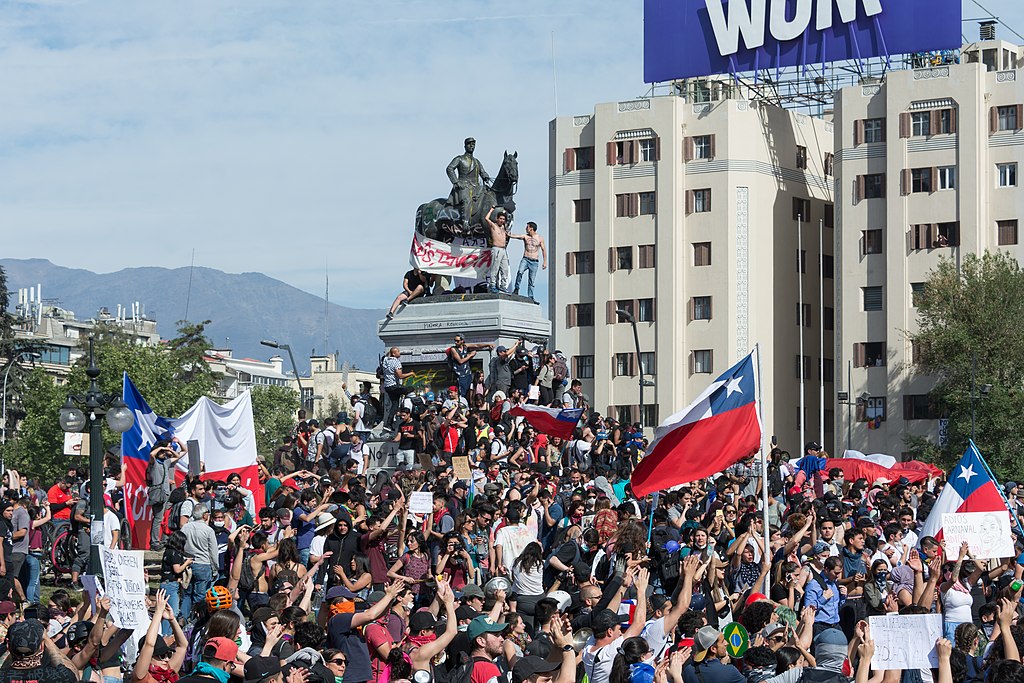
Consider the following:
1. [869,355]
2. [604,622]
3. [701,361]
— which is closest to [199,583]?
[604,622]

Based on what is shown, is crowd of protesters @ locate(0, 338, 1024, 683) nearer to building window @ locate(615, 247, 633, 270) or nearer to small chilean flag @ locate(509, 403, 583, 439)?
small chilean flag @ locate(509, 403, 583, 439)

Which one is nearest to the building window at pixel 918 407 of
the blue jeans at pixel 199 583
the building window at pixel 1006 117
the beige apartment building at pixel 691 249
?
the beige apartment building at pixel 691 249

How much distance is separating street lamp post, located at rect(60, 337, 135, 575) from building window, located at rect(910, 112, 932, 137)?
50264mm

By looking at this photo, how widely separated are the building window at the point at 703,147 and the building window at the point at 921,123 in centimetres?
821

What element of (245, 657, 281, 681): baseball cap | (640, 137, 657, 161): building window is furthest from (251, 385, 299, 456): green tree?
→ (245, 657, 281, 681): baseball cap

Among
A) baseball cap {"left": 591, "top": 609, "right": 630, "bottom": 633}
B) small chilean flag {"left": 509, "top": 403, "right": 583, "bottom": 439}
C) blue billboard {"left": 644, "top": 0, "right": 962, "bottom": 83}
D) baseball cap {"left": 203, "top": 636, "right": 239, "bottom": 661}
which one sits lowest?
baseball cap {"left": 203, "top": 636, "right": 239, "bottom": 661}

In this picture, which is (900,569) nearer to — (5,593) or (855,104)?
(5,593)

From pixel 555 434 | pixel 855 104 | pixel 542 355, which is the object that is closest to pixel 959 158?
A: pixel 855 104

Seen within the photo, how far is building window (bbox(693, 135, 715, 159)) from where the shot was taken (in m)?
71.8

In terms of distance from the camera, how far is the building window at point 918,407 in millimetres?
67250

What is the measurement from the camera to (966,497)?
1848 cm

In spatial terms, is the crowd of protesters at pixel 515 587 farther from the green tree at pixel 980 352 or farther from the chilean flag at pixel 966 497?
the green tree at pixel 980 352

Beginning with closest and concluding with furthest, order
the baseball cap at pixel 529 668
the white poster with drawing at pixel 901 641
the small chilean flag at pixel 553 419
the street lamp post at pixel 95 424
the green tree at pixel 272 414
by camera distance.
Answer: the baseball cap at pixel 529 668 → the white poster with drawing at pixel 901 641 → the street lamp post at pixel 95 424 → the small chilean flag at pixel 553 419 → the green tree at pixel 272 414

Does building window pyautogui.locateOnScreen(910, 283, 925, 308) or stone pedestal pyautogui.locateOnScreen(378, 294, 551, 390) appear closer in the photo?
stone pedestal pyautogui.locateOnScreen(378, 294, 551, 390)
